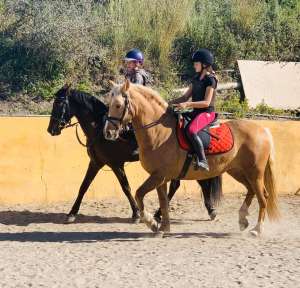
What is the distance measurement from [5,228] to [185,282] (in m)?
3.64

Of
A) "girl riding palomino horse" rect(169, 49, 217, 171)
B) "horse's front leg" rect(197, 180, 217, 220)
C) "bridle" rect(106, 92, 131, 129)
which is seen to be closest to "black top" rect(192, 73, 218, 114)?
"girl riding palomino horse" rect(169, 49, 217, 171)

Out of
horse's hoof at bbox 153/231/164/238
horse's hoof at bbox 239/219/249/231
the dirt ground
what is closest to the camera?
the dirt ground

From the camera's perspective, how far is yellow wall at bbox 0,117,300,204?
1033 cm

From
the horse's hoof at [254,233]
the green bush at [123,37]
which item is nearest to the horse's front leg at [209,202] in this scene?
the horse's hoof at [254,233]

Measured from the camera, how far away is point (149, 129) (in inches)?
313

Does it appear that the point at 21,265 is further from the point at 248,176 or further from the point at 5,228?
the point at 248,176

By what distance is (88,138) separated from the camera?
9.17 meters

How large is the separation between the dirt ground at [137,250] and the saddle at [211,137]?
3.55 ft

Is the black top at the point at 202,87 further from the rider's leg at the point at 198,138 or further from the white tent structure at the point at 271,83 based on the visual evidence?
the white tent structure at the point at 271,83

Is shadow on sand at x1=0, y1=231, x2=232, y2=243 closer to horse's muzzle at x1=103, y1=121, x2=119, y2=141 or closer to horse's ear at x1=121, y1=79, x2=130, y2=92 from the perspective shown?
horse's muzzle at x1=103, y1=121, x2=119, y2=141

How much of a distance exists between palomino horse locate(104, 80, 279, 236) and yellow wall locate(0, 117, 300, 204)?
Result: 8.81 feet

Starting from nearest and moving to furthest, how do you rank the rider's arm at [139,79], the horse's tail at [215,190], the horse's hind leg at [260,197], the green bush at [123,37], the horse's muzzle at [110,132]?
the horse's muzzle at [110,132] < the horse's hind leg at [260,197] < the rider's arm at [139,79] < the horse's tail at [215,190] < the green bush at [123,37]

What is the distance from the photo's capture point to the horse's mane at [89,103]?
361 inches

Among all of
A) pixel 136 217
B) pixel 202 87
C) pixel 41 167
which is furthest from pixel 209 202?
pixel 41 167
